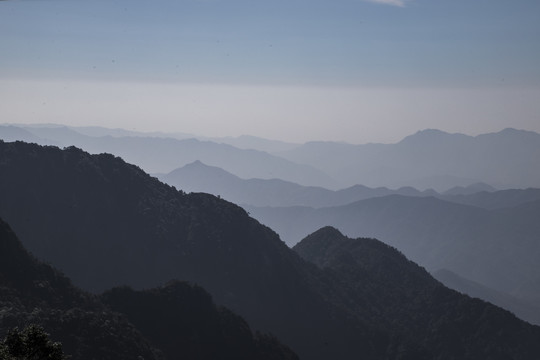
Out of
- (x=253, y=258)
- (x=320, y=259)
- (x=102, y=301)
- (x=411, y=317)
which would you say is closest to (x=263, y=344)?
(x=102, y=301)

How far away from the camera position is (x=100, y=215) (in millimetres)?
81625

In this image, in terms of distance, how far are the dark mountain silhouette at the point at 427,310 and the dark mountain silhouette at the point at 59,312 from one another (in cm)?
4878

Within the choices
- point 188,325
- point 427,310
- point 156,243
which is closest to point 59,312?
point 188,325

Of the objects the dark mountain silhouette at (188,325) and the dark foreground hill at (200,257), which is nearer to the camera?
the dark mountain silhouette at (188,325)

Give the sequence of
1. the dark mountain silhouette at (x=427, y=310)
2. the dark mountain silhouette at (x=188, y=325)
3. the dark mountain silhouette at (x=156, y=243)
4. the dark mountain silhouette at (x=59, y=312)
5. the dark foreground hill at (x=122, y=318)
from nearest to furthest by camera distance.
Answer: the dark mountain silhouette at (x=59, y=312)
the dark foreground hill at (x=122, y=318)
the dark mountain silhouette at (x=188, y=325)
the dark mountain silhouette at (x=156, y=243)
the dark mountain silhouette at (x=427, y=310)

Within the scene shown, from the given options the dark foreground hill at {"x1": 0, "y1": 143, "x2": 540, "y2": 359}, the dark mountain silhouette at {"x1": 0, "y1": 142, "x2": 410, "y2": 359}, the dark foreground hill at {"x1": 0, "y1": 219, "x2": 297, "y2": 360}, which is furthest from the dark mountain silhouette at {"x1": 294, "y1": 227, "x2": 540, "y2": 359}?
the dark foreground hill at {"x1": 0, "y1": 219, "x2": 297, "y2": 360}

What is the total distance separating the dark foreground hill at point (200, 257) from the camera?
252 feet

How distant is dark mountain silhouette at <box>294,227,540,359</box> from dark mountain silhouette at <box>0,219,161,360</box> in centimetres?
4878

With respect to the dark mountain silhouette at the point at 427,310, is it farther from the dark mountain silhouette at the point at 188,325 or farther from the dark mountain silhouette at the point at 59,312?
the dark mountain silhouette at the point at 59,312

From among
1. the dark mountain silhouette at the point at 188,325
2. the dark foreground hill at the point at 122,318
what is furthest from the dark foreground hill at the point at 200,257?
the dark foreground hill at the point at 122,318

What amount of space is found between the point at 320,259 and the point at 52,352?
97.7 meters

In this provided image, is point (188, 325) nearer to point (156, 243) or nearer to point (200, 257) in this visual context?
point (156, 243)

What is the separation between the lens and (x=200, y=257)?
279 ft

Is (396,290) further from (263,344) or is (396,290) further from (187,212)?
(263,344)
